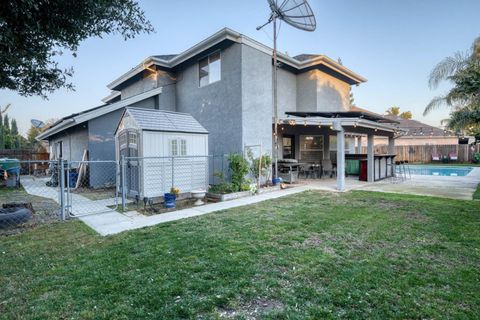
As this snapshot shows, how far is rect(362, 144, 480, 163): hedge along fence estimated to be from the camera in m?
25.8

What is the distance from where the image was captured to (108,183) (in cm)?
1195

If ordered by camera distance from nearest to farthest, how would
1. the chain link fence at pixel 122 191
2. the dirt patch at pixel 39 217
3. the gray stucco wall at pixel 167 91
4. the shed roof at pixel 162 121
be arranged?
1. the dirt patch at pixel 39 217
2. the chain link fence at pixel 122 191
3. the shed roof at pixel 162 121
4. the gray stucco wall at pixel 167 91

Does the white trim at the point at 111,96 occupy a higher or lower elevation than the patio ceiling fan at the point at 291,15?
lower

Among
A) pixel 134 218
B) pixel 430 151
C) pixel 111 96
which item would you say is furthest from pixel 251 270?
pixel 430 151

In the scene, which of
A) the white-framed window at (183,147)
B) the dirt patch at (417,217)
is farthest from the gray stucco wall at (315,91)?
the dirt patch at (417,217)

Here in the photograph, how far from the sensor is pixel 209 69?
460 inches

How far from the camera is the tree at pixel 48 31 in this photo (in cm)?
370

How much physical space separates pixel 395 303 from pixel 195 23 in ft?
43.2

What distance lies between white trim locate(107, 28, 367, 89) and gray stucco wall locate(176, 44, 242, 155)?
1.69 ft

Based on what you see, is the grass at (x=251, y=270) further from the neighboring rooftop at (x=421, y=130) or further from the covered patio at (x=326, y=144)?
the neighboring rooftop at (x=421, y=130)

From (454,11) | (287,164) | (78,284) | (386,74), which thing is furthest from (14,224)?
(386,74)

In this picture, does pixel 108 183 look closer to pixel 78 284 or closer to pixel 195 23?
pixel 195 23

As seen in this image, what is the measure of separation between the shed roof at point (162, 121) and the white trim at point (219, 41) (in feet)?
11.1

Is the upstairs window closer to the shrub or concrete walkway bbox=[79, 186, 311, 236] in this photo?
the shrub
